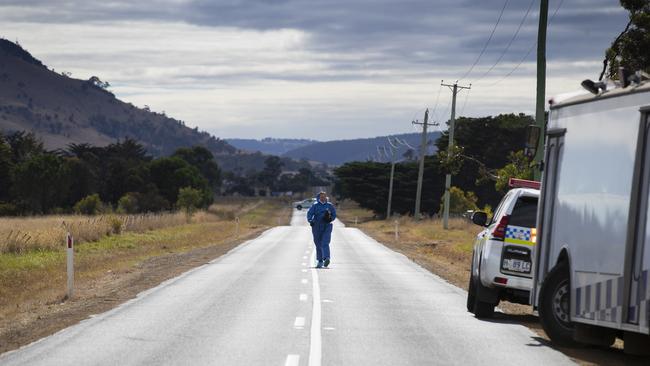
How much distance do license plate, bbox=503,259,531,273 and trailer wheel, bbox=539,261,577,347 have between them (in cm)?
267

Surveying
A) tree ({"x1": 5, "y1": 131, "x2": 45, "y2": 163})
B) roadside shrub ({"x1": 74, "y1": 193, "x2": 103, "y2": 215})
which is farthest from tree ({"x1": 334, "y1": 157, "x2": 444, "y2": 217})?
tree ({"x1": 5, "y1": 131, "x2": 45, "y2": 163})

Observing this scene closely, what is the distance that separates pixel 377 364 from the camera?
35.4 feet

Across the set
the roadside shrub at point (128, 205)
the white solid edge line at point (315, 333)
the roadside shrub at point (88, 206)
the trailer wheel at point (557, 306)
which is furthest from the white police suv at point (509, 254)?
the roadside shrub at point (128, 205)

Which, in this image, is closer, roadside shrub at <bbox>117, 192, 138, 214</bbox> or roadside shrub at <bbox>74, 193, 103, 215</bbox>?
roadside shrub at <bbox>74, 193, 103, 215</bbox>

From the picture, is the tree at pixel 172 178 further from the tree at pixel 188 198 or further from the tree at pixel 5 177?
the tree at pixel 5 177

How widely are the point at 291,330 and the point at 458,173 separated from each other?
94.9 metres

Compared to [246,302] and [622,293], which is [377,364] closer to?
[622,293]

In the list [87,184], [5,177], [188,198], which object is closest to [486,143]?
[188,198]

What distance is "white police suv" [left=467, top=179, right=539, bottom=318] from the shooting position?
1550cm

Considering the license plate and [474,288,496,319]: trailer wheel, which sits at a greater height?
the license plate

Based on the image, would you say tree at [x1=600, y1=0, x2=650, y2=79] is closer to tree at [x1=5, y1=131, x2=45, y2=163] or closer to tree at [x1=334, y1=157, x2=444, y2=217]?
tree at [x1=334, y1=157, x2=444, y2=217]

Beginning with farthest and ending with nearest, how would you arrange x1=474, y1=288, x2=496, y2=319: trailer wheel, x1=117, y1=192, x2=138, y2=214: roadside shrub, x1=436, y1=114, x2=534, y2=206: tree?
x1=436, y1=114, x2=534, y2=206: tree
x1=117, y1=192, x2=138, y2=214: roadside shrub
x1=474, y1=288, x2=496, y2=319: trailer wheel

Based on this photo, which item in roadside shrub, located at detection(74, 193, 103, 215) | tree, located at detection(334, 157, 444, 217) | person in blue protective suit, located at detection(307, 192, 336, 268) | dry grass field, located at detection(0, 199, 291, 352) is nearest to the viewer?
dry grass field, located at detection(0, 199, 291, 352)

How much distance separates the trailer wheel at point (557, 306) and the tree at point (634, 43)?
23671 millimetres
